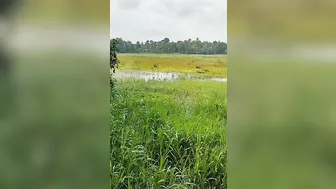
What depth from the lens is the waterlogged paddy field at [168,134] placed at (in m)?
1.48

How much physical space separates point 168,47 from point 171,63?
0.07 metres

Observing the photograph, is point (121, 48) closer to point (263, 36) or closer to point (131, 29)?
point (131, 29)

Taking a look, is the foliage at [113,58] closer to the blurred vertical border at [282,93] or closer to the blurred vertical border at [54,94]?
the blurred vertical border at [54,94]

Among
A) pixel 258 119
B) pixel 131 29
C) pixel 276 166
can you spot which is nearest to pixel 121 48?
pixel 131 29

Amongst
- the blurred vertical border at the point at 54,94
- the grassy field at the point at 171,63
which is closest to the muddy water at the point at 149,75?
the grassy field at the point at 171,63

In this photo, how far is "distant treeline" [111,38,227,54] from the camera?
148 centimetres

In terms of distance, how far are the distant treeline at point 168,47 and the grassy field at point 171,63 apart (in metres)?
0.02

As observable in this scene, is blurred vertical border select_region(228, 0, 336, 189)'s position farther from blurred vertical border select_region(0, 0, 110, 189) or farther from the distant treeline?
blurred vertical border select_region(0, 0, 110, 189)

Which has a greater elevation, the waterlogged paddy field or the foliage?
the foliage

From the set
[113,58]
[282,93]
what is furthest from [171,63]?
[282,93]

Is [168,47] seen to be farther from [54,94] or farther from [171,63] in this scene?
[54,94]

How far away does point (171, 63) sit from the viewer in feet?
5.03

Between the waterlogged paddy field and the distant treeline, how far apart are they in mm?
139

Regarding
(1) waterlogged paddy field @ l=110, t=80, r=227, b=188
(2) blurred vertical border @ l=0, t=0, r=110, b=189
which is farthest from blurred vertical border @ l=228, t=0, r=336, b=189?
(2) blurred vertical border @ l=0, t=0, r=110, b=189
